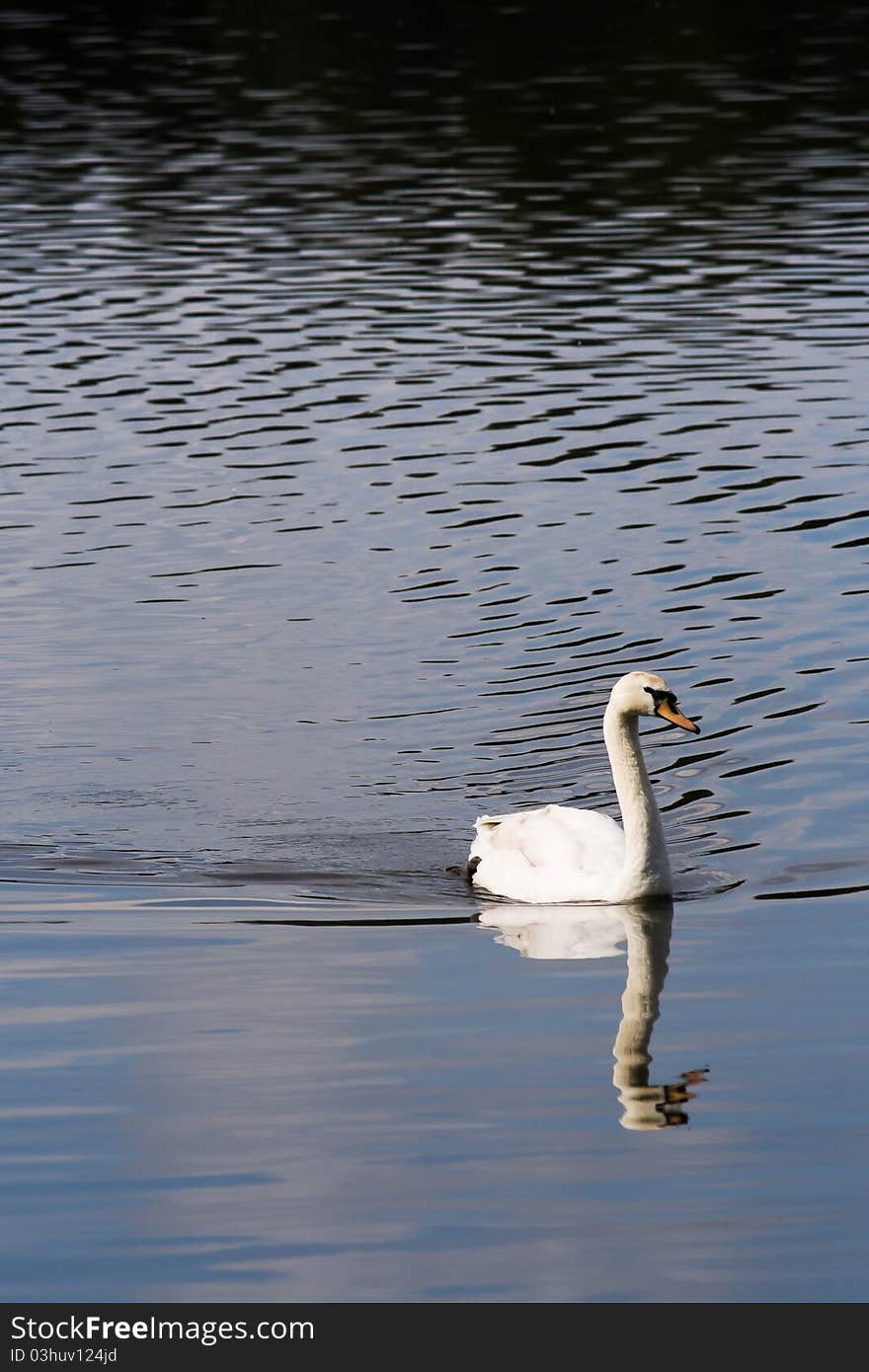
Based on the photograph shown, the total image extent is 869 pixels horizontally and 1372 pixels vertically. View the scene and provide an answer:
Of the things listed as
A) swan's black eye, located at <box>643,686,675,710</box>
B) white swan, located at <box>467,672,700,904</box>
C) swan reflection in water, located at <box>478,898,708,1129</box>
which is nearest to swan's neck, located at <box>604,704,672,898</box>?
white swan, located at <box>467,672,700,904</box>

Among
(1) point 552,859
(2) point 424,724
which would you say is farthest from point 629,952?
(2) point 424,724

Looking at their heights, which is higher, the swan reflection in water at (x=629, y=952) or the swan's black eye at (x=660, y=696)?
the swan's black eye at (x=660, y=696)

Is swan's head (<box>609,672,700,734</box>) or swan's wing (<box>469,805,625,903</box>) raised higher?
swan's head (<box>609,672,700,734</box>)

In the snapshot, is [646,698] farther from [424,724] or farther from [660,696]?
[424,724]

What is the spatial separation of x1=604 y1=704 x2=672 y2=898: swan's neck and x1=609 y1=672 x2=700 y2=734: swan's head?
0.09 metres

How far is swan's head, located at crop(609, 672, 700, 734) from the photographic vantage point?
14.0 m

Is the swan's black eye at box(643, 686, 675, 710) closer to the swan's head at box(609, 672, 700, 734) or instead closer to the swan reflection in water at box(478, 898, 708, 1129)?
the swan's head at box(609, 672, 700, 734)

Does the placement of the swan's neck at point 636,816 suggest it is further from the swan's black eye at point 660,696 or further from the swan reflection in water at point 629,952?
the swan's black eye at point 660,696

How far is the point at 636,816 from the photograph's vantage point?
45.9 feet

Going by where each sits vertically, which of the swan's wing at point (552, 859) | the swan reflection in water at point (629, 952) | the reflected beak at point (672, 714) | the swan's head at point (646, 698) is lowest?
the swan reflection in water at point (629, 952)

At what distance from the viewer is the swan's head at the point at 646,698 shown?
14008 mm

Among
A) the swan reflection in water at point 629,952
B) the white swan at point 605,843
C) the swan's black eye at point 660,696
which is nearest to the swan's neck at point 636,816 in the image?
the white swan at point 605,843

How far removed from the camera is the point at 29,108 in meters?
57.0
